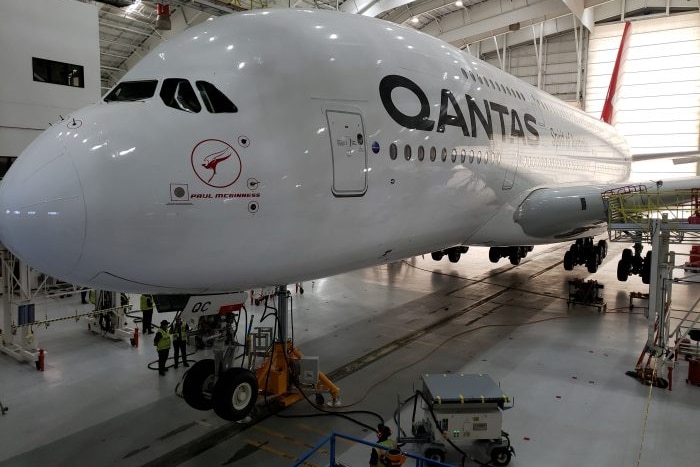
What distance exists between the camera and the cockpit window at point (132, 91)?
535cm

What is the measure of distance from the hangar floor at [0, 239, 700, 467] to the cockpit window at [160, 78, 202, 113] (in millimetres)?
4456

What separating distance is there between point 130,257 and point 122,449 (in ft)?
11.9

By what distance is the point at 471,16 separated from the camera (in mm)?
32750

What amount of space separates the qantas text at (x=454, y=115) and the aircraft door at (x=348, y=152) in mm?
802

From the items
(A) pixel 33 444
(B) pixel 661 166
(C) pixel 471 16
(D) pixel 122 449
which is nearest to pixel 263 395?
(D) pixel 122 449

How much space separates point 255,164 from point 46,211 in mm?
1918

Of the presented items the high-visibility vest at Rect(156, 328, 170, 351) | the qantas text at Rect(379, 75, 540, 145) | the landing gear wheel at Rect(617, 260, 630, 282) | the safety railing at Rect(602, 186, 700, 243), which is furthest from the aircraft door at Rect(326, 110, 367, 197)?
the landing gear wheel at Rect(617, 260, 630, 282)

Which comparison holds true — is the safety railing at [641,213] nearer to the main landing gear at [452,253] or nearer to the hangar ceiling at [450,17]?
the main landing gear at [452,253]

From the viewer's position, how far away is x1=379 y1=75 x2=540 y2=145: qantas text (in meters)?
7.18

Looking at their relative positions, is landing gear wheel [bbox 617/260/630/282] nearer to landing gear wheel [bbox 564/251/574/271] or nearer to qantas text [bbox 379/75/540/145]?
landing gear wheel [bbox 564/251/574/271]

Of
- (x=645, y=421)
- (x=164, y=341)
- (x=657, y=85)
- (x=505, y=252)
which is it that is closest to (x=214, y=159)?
Answer: (x=164, y=341)

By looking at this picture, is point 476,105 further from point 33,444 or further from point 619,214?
point 33,444

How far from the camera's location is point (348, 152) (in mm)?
6289

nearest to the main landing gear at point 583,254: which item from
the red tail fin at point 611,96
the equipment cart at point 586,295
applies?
the equipment cart at point 586,295
